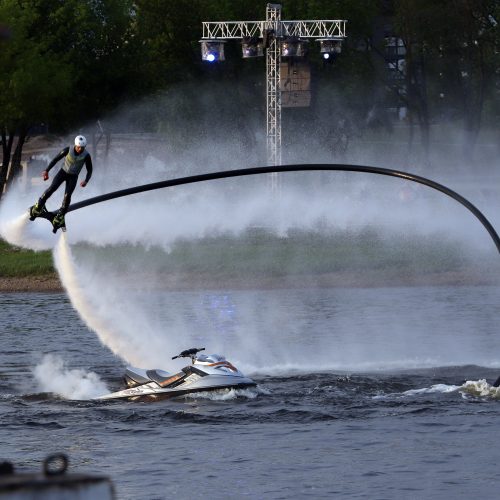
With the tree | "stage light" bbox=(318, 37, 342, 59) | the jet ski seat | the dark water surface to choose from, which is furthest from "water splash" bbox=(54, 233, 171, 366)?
the tree

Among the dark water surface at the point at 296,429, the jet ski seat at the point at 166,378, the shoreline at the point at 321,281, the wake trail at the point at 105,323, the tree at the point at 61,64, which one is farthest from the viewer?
the tree at the point at 61,64

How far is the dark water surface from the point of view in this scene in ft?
Result: 58.9

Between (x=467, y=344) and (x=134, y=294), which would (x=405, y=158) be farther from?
(x=467, y=344)

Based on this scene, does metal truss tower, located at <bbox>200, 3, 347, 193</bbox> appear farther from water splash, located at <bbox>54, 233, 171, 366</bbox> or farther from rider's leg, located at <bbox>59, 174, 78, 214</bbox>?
rider's leg, located at <bbox>59, 174, 78, 214</bbox>

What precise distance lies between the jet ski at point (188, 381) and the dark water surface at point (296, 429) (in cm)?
21

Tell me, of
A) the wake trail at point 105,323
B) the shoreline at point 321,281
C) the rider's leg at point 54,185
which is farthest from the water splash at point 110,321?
the shoreline at point 321,281

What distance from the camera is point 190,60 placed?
70562 mm

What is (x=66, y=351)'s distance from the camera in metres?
31.8

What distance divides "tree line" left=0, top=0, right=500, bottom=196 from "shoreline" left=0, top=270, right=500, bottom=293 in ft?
42.6

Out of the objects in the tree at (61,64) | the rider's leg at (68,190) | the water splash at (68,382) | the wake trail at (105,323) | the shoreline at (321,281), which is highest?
the tree at (61,64)

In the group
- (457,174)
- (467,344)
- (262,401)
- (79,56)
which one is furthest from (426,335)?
(457,174)

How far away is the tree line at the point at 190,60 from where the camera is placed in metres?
58.8

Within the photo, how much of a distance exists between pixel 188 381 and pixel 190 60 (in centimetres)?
4926

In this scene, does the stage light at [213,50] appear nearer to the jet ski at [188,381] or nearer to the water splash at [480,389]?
the jet ski at [188,381]
